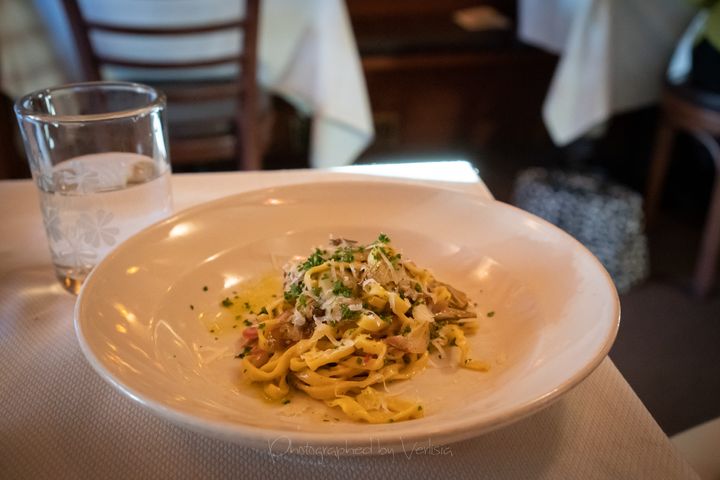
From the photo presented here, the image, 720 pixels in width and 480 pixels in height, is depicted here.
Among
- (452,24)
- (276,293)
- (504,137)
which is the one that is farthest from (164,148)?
(504,137)

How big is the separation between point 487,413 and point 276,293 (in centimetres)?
37

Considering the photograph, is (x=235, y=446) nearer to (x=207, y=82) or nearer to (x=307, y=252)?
(x=307, y=252)

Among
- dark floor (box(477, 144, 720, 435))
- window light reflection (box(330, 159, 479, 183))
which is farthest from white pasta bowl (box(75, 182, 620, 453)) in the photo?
dark floor (box(477, 144, 720, 435))

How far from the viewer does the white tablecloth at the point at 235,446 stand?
556 mm

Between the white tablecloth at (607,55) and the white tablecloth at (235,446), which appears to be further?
the white tablecloth at (607,55)

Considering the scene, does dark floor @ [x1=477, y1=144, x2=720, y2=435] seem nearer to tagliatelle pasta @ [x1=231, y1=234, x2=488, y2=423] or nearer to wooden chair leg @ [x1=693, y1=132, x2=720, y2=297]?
wooden chair leg @ [x1=693, y1=132, x2=720, y2=297]

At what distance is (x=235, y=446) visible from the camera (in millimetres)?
580

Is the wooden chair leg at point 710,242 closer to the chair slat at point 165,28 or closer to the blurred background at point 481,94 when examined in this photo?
the blurred background at point 481,94

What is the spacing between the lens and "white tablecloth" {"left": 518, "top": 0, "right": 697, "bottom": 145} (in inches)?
79.4

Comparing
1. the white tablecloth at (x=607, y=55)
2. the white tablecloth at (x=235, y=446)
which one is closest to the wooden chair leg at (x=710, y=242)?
the white tablecloth at (x=607, y=55)

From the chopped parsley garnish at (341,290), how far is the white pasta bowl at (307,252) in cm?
11

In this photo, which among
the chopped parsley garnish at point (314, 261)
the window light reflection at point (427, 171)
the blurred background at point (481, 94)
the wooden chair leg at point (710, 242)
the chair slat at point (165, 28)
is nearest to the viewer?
the chopped parsley garnish at point (314, 261)

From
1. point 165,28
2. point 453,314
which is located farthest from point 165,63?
point 453,314

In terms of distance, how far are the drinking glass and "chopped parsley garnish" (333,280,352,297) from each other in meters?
0.30
